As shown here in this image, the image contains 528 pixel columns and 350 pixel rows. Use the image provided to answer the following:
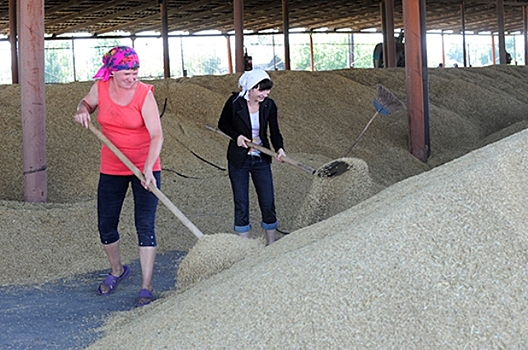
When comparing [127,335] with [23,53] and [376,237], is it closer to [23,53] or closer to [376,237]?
[376,237]

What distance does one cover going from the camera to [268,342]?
2.36 m

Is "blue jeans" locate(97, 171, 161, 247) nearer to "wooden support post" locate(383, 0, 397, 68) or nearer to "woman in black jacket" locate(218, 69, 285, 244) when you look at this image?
"woman in black jacket" locate(218, 69, 285, 244)

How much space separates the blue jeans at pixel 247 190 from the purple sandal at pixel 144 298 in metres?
0.88

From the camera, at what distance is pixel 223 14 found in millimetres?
19703

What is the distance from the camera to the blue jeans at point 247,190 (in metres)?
4.40

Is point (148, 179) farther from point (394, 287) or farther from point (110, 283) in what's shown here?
point (394, 287)

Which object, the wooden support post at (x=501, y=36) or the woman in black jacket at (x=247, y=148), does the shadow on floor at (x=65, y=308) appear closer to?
the woman in black jacket at (x=247, y=148)

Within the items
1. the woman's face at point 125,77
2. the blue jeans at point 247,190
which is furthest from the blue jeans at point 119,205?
the blue jeans at point 247,190

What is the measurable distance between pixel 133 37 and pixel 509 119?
12.8 m

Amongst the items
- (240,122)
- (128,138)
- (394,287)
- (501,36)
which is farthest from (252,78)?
(501,36)

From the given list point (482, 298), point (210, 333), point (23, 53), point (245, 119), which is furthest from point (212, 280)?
point (23, 53)

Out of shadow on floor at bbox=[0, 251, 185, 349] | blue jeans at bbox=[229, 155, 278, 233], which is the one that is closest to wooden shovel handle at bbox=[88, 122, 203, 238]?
shadow on floor at bbox=[0, 251, 185, 349]

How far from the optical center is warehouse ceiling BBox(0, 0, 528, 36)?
1677 centimetres

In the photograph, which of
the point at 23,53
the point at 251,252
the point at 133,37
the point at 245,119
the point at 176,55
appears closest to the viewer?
the point at 251,252
